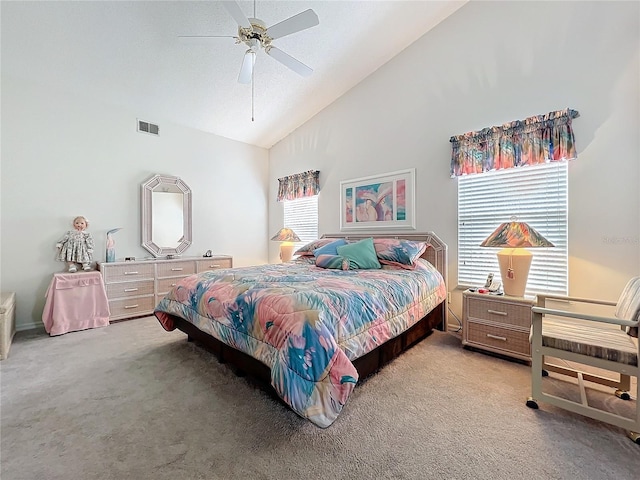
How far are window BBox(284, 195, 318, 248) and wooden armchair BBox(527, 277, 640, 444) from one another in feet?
11.5

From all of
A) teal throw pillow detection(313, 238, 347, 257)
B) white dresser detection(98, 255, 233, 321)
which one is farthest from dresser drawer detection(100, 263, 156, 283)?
teal throw pillow detection(313, 238, 347, 257)

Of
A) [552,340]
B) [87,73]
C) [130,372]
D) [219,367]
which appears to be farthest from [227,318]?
[87,73]

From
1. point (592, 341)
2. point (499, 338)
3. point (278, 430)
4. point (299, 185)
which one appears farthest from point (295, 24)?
point (499, 338)

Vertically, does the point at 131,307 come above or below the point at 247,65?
below

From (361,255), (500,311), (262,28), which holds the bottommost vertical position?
(500,311)

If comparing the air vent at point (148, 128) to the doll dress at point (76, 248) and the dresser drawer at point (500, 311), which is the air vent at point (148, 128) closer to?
the doll dress at point (76, 248)

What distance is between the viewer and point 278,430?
1.63m

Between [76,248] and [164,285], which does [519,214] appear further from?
[76,248]

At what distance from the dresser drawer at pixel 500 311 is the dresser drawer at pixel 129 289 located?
13.3 feet

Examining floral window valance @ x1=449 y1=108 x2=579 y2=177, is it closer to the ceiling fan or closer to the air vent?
the ceiling fan

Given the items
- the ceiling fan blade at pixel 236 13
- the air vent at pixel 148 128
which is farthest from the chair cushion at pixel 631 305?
the air vent at pixel 148 128

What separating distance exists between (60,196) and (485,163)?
507 cm

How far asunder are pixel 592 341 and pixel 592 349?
7 centimetres

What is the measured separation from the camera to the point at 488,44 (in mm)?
3020
